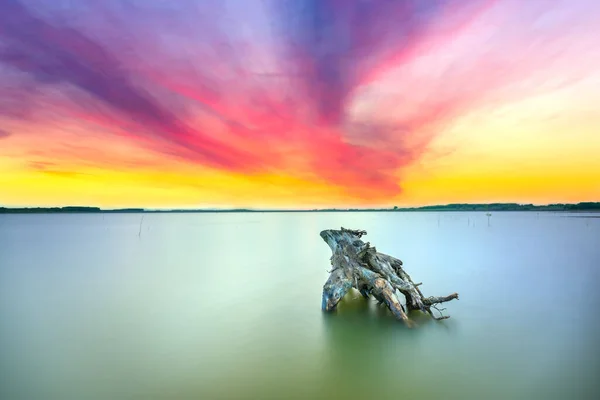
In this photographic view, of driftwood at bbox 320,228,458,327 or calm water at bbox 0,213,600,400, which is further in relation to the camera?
driftwood at bbox 320,228,458,327

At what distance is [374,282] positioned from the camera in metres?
9.77

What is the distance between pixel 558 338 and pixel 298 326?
7257 mm

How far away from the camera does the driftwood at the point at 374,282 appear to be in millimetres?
9531

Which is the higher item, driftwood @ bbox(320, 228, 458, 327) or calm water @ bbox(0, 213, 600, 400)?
driftwood @ bbox(320, 228, 458, 327)

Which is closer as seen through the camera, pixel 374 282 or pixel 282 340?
pixel 282 340

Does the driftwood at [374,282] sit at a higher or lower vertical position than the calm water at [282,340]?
higher

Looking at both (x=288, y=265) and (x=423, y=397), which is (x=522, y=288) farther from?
(x=288, y=265)

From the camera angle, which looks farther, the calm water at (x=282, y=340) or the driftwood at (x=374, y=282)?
the driftwood at (x=374, y=282)

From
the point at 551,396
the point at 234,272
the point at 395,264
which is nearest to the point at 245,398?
the point at 551,396

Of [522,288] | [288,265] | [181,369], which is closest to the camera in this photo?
[181,369]

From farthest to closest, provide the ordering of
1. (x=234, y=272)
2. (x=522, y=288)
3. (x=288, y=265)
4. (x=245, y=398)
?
(x=288, y=265) < (x=234, y=272) < (x=522, y=288) < (x=245, y=398)

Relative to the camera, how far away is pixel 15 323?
9758 mm

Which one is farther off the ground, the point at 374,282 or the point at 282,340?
the point at 374,282

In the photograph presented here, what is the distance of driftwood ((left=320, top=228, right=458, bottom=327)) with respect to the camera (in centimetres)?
953
